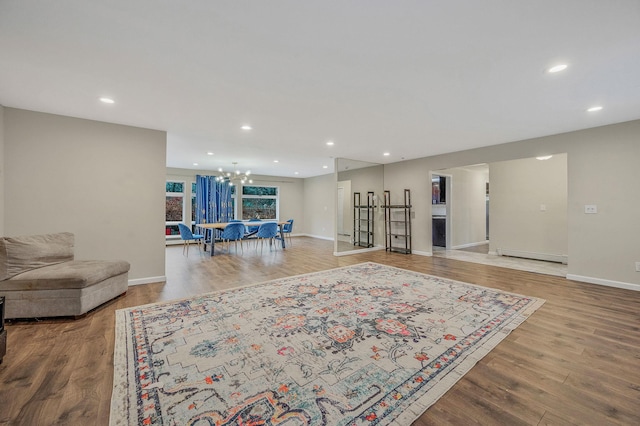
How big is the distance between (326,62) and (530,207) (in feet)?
19.9

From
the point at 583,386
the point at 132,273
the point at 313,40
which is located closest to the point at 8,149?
the point at 132,273

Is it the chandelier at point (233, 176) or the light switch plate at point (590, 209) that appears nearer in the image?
the light switch plate at point (590, 209)

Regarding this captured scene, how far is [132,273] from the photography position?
12.8 ft

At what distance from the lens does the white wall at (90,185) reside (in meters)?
3.29

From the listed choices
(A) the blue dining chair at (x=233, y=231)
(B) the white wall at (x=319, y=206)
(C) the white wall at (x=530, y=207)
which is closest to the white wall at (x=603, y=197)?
(C) the white wall at (x=530, y=207)

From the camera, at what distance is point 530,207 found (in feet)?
19.2

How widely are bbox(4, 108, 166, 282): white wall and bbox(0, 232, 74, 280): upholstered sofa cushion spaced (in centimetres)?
42

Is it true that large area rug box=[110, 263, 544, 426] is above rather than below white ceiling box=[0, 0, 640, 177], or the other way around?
below

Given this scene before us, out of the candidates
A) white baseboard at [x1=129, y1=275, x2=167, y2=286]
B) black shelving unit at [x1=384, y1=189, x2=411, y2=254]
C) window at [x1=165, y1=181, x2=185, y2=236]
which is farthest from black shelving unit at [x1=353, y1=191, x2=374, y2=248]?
window at [x1=165, y1=181, x2=185, y2=236]

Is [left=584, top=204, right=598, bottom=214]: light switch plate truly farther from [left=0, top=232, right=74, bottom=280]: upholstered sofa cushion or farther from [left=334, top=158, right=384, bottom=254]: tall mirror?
[left=0, top=232, right=74, bottom=280]: upholstered sofa cushion

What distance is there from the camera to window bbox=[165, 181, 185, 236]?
8.55 metres

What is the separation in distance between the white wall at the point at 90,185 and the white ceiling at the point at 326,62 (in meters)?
0.28

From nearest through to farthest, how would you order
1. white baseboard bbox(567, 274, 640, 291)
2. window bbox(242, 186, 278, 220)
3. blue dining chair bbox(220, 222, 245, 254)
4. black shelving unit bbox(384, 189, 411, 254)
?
white baseboard bbox(567, 274, 640, 291) < blue dining chair bbox(220, 222, 245, 254) < black shelving unit bbox(384, 189, 411, 254) < window bbox(242, 186, 278, 220)

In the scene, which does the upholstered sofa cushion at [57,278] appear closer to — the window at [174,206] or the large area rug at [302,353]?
the large area rug at [302,353]
